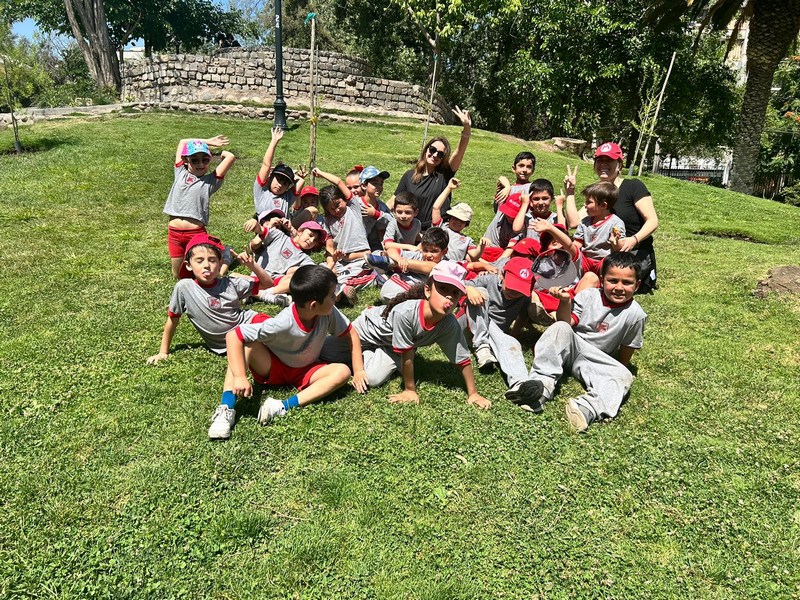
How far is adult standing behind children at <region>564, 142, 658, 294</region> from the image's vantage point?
5336mm

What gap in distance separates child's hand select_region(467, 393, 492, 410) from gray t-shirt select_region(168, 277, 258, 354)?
6.27 feet

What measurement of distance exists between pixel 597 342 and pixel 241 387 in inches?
112

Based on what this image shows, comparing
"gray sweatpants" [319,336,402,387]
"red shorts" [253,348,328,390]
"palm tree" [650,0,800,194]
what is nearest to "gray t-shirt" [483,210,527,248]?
"gray sweatpants" [319,336,402,387]

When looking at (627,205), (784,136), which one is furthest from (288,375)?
(784,136)

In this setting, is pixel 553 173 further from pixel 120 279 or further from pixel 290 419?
pixel 290 419

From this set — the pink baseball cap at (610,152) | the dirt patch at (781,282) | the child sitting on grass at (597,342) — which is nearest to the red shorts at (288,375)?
the child sitting on grass at (597,342)

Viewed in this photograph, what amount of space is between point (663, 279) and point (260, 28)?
154 ft

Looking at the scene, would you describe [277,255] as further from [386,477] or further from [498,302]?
[386,477]

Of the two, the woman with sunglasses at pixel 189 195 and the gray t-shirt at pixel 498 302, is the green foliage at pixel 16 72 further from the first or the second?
the gray t-shirt at pixel 498 302

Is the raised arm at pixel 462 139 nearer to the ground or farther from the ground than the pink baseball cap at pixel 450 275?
farther from the ground

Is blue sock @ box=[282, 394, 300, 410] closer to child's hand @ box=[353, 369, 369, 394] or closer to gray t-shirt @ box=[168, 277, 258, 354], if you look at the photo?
child's hand @ box=[353, 369, 369, 394]

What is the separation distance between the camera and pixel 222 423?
3.49 metres

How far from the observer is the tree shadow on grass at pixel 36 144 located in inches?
509

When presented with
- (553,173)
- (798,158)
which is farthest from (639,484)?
(798,158)
